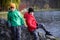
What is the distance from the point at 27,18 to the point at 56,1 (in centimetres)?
3720

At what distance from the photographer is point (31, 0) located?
42.3m

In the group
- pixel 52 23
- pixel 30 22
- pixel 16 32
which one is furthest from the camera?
pixel 52 23

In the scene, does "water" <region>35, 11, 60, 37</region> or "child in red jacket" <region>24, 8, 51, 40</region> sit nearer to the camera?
"child in red jacket" <region>24, 8, 51, 40</region>

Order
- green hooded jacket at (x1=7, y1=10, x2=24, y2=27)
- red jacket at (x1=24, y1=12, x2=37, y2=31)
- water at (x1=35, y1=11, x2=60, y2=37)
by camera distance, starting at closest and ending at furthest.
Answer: green hooded jacket at (x1=7, y1=10, x2=24, y2=27), red jacket at (x1=24, y1=12, x2=37, y2=31), water at (x1=35, y1=11, x2=60, y2=37)

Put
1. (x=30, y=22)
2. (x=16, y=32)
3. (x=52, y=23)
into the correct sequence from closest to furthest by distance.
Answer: (x=16, y=32), (x=30, y=22), (x=52, y=23)

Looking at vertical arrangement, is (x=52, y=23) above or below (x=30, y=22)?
below

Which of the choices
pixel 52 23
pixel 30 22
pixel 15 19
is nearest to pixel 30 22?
pixel 30 22

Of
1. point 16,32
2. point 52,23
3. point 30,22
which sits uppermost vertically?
point 30,22

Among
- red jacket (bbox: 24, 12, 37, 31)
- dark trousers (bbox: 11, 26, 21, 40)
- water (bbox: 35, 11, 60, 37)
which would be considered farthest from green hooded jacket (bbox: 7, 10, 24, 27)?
water (bbox: 35, 11, 60, 37)

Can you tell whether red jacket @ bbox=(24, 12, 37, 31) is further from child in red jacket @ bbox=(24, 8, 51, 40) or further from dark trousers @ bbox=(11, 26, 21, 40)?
dark trousers @ bbox=(11, 26, 21, 40)

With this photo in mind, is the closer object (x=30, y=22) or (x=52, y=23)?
(x=30, y=22)

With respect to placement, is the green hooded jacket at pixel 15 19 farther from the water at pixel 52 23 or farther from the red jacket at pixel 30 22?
the water at pixel 52 23

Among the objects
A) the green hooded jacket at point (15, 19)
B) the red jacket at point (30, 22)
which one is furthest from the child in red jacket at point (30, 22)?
the green hooded jacket at point (15, 19)

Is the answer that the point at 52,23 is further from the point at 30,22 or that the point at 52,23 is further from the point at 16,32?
the point at 16,32
